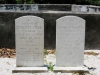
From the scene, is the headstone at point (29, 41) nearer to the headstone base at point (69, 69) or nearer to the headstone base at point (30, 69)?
the headstone base at point (30, 69)

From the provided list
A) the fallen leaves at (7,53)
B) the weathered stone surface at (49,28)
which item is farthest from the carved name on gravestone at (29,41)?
the weathered stone surface at (49,28)

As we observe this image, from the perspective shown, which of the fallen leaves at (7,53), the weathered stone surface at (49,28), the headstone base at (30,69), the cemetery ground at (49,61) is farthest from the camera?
the weathered stone surface at (49,28)

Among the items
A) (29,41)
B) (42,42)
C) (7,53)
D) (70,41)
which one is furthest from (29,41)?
(7,53)

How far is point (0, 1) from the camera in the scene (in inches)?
969

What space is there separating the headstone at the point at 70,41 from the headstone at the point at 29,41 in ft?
1.49

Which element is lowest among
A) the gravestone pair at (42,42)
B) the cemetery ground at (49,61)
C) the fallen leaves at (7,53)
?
the cemetery ground at (49,61)

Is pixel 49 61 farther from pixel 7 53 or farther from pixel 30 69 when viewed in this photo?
pixel 7 53

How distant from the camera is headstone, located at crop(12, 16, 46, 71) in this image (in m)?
6.15

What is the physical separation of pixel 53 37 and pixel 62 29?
226 cm

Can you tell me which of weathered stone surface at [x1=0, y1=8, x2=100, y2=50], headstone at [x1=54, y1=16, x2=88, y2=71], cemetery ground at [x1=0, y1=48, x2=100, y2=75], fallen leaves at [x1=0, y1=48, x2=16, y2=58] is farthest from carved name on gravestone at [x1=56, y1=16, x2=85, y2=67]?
weathered stone surface at [x1=0, y1=8, x2=100, y2=50]

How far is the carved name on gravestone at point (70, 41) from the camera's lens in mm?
6199

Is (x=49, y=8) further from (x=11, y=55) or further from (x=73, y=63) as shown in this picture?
(x=73, y=63)

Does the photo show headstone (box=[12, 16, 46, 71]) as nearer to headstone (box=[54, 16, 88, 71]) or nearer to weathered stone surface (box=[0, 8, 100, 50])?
headstone (box=[54, 16, 88, 71])

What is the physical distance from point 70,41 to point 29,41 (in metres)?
1.09
